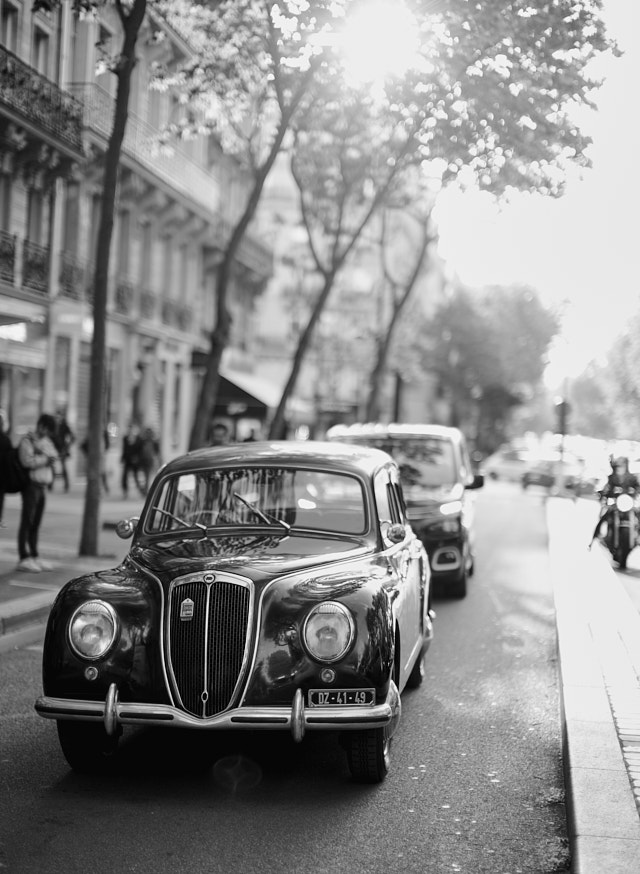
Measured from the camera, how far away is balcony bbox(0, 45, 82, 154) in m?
22.5

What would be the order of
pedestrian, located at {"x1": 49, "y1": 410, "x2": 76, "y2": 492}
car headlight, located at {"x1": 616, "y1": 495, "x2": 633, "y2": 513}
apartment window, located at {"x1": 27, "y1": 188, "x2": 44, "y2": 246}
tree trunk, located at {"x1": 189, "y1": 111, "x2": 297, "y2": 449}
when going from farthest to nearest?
apartment window, located at {"x1": 27, "y1": 188, "x2": 44, "y2": 246}
pedestrian, located at {"x1": 49, "y1": 410, "x2": 76, "y2": 492}
tree trunk, located at {"x1": 189, "y1": 111, "x2": 297, "y2": 449}
car headlight, located at {"x1": 616, "y1": 495, "x2": 633, "y2": 513}

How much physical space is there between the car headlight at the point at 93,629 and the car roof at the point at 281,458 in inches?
66.2

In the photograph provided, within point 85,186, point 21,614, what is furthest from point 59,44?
point 21,614

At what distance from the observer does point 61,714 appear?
567 centimetres

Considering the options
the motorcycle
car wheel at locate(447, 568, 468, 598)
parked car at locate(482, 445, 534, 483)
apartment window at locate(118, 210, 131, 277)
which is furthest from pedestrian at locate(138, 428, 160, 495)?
parked car at locate(482, 445, 534, 483)

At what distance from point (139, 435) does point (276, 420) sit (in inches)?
142

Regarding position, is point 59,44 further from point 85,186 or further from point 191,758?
point 191,758

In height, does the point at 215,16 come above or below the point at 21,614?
above

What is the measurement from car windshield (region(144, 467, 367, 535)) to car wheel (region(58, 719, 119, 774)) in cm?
143

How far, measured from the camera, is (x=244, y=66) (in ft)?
59.2

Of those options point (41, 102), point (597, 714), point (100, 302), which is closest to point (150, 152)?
point (41, 102)

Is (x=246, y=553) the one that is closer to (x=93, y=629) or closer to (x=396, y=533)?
(x=93, y=629)

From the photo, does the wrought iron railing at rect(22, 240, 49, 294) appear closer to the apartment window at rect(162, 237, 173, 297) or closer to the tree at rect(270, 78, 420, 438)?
the tree at rect(270, 78, 420, 438)

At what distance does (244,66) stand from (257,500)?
12251 millimetres
